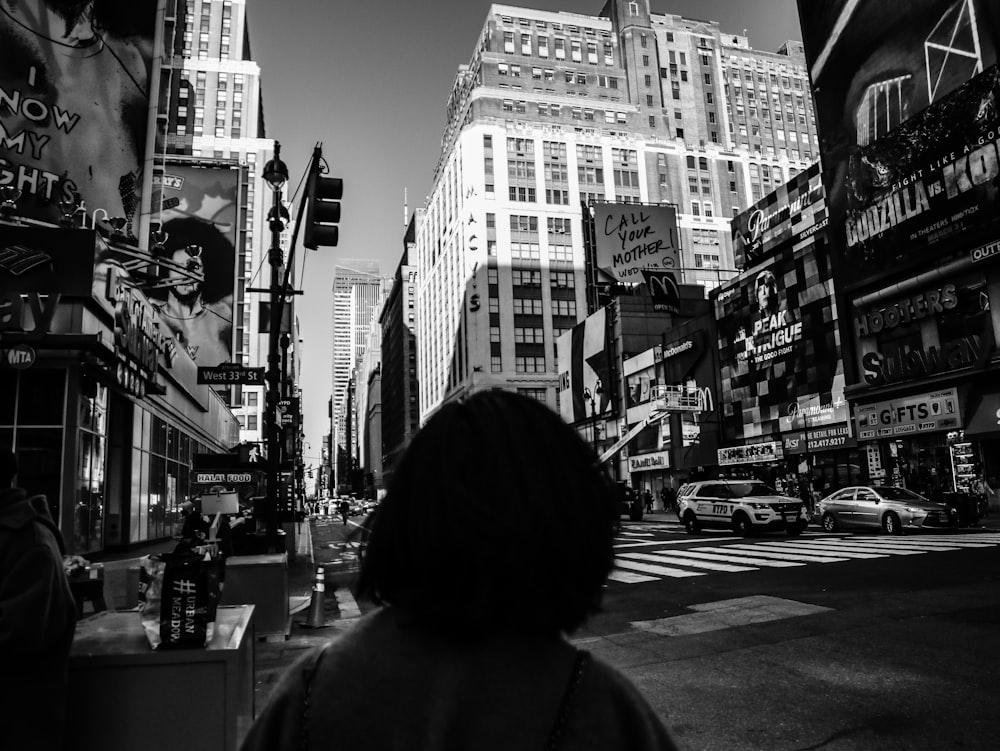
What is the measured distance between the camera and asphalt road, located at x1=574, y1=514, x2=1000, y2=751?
4949 mm

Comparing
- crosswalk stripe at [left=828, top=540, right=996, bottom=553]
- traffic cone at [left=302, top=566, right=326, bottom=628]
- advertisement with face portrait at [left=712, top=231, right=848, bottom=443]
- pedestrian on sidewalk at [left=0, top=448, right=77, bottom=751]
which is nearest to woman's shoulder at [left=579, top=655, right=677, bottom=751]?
pedestrian on sidewalk at [left=0, top=448, right=77, bottom=751]

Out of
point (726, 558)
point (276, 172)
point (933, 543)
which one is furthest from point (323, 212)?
point (933, 543)

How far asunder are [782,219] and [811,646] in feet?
136

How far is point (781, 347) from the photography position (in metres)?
42.5

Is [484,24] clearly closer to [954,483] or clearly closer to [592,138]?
[592,138]

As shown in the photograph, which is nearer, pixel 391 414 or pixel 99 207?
pixel 99 207

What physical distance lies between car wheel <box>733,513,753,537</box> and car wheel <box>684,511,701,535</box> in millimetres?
1812

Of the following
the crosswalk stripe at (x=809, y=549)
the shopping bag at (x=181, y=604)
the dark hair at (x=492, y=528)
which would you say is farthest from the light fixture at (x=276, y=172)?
the crosswalk stripe at (x=809, y=549)

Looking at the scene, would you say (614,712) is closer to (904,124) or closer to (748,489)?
(748,489)

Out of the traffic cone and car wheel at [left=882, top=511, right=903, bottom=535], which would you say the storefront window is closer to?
the traffic cone

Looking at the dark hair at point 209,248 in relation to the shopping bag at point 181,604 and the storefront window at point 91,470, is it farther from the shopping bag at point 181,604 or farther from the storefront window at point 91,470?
the shopping bag at point 181,604

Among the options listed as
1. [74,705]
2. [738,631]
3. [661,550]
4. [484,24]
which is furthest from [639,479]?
[484,24]

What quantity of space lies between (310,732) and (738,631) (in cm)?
797

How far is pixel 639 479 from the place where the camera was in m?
58.8
